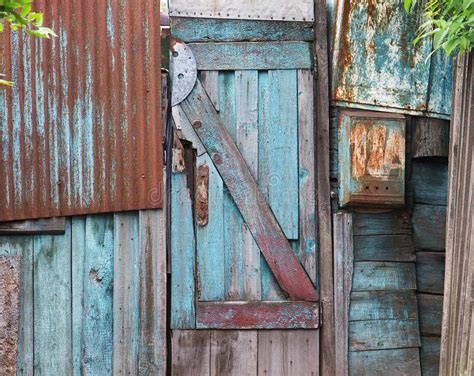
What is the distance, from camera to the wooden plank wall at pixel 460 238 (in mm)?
4715

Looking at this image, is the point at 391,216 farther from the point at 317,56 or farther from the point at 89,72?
the point at 89,72

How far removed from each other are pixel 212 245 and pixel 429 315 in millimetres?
1601

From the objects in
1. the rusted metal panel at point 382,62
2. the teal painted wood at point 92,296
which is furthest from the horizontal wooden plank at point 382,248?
the teal painted wood at point 92,296

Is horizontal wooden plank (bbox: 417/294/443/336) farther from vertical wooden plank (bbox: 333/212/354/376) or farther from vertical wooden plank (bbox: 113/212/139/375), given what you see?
vertical wooden plank (bbox: 113/212/139/375)

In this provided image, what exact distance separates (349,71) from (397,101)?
1.30 feet

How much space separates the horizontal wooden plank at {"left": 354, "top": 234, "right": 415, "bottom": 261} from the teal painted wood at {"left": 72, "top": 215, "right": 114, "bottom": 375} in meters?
1.74

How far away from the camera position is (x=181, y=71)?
5949 millimetres

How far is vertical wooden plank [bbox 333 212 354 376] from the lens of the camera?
593 centimetres

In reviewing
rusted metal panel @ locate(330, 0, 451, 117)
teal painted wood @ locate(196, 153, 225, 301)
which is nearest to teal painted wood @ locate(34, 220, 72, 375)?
teal painted wood @ locate(196, 153, 225, 301)

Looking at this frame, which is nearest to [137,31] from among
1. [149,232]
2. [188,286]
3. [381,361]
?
[149,232]

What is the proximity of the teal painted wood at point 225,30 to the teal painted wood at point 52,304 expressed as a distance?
156 centimetres

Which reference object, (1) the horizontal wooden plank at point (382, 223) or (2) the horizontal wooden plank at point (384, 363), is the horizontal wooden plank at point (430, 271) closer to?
(1) the horizontal wooden plank at point (382, 223)

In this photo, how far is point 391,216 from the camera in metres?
6.00

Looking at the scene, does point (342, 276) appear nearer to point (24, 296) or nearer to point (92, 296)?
point (92, 296)
